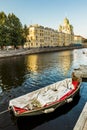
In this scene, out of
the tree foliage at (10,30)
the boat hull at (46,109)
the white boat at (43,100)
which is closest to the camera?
the boat hull at (46,109)

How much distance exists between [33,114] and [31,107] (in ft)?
2.51

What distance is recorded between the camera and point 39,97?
2256cm

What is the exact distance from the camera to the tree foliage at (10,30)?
103625mm

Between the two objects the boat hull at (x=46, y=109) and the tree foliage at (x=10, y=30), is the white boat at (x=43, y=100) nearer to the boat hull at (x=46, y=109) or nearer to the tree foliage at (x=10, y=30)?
the boat hull at (x=46, y=109)

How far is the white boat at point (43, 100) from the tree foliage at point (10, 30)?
81.1 m

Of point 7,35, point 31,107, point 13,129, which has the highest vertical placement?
point 7,35

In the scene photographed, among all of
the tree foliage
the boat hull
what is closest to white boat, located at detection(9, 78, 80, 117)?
the boat hull

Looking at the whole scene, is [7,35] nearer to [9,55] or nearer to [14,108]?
[9,55]

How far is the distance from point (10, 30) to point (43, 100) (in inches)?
3711

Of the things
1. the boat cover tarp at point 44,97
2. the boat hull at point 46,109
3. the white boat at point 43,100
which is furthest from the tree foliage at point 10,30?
the boat hull at point 46,109

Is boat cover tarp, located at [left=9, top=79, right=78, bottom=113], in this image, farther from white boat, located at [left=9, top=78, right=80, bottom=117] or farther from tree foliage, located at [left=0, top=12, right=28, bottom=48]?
tree foliage, located at [left=0, top=12, right=28, bottom=48]

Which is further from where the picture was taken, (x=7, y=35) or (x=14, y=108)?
(x=7, y=35)

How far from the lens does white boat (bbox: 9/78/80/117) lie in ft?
65.3

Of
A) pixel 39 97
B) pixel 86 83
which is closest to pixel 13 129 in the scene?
pixel 39 97
